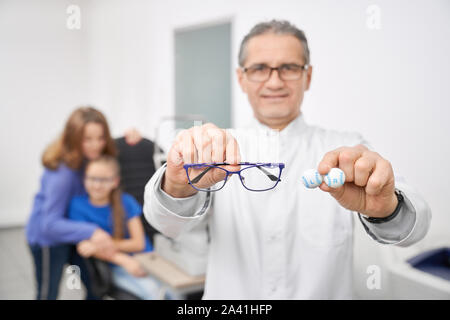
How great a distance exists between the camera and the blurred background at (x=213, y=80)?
1.86ft

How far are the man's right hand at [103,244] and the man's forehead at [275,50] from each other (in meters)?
0.56

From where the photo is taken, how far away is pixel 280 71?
1.61 feet

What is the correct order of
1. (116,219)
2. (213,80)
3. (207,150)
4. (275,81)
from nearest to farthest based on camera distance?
1. (207,150)
2. (275,81)
3. (213,80)
4. (116,219)

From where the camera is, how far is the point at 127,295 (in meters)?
0.84

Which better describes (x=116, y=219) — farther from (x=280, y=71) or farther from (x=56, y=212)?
(x=280, y=71)

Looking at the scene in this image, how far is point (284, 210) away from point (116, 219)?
450 millimetres

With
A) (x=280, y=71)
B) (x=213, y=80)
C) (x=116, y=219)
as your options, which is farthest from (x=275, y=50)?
(x=116, y=219)

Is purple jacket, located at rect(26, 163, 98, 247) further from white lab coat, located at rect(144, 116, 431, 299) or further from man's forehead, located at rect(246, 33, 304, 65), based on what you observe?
man's forehead, located at rect(246, 33, 304, 65)

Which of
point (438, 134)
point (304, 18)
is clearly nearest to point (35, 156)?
point (304, 18)

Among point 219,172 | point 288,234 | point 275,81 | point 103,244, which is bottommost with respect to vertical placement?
point 103,244

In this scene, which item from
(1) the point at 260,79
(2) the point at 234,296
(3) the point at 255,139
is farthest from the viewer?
(2) the point at 234,296

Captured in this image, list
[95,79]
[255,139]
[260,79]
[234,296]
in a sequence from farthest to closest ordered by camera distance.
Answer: [95,79], [234,296], [260,79], [255,139]
